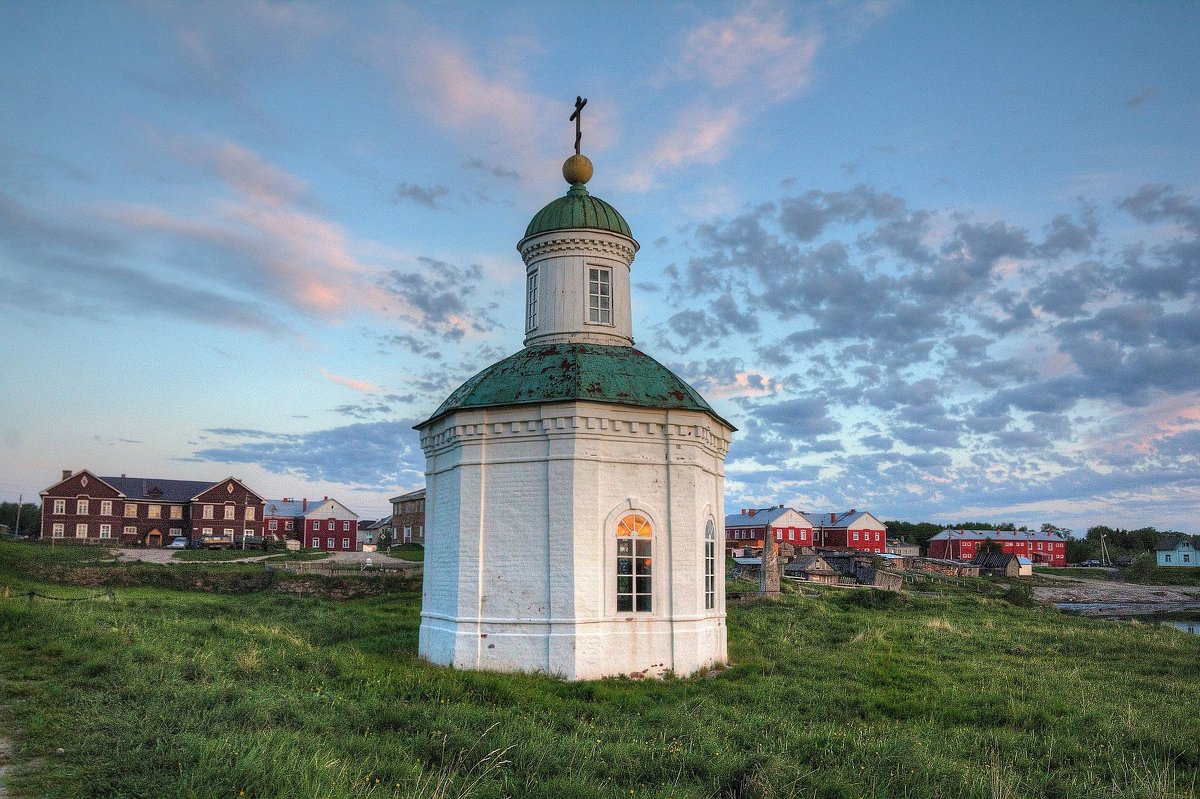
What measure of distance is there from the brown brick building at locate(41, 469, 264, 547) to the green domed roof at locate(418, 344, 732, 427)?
168 ft

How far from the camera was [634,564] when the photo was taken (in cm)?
1581

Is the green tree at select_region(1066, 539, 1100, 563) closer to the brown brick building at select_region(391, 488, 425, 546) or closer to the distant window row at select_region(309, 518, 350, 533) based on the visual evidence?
the brown brick building at select_region(391, 488, 425, 546)

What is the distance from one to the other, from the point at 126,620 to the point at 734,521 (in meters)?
68.8

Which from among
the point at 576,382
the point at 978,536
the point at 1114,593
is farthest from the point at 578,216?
the point at 978,536

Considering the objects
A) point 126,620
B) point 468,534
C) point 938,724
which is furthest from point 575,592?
point 126,620

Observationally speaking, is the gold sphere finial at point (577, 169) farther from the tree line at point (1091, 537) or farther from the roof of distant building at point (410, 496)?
the tree line at point (1091, 537)

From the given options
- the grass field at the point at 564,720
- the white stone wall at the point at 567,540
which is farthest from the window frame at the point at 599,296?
the grass field at the point at 564,720

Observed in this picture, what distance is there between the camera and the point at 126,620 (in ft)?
60.3

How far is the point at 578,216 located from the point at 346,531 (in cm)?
6395

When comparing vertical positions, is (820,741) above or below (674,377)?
below

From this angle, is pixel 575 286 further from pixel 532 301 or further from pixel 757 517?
pixel 757 517

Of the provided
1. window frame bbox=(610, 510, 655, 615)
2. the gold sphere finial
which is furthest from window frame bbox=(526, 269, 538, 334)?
window frame bbox=(610, 510, 655, 615)

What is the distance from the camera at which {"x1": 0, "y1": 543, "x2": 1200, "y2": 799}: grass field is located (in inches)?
305

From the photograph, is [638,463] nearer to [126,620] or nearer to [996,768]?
[996,768]
